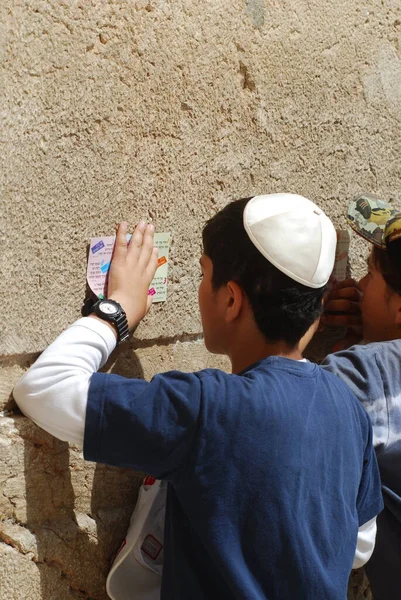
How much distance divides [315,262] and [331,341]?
0.93 m

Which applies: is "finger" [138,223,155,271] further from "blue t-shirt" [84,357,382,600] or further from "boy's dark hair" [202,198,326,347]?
"blue t-shirt" [84,357,382,600]

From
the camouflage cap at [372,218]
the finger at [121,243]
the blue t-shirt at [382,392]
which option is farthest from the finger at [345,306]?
the finger at [121,243]

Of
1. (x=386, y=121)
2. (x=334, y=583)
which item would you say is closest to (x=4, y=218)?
(x=334, y=583)

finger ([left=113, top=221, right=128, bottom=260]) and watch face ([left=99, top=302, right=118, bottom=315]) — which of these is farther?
finger ([left=113, top=221, right=128, bottom=260])

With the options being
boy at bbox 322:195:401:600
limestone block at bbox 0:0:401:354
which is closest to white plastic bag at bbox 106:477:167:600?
limestone block at bbox 0:0:401:354

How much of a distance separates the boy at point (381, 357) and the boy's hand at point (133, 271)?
0.51 meters

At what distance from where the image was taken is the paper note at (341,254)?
8.24ft

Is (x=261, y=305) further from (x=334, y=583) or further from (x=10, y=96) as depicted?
(x=10, y=96)

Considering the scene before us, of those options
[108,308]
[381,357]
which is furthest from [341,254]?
[108,308]

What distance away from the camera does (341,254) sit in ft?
8.29

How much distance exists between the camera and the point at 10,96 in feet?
5.45

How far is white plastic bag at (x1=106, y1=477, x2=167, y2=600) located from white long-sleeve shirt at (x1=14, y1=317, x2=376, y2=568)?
0.50 meters

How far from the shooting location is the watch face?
1.73m

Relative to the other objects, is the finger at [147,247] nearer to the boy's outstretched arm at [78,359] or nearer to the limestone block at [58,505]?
the boy's outstretched arm at [78,359]
